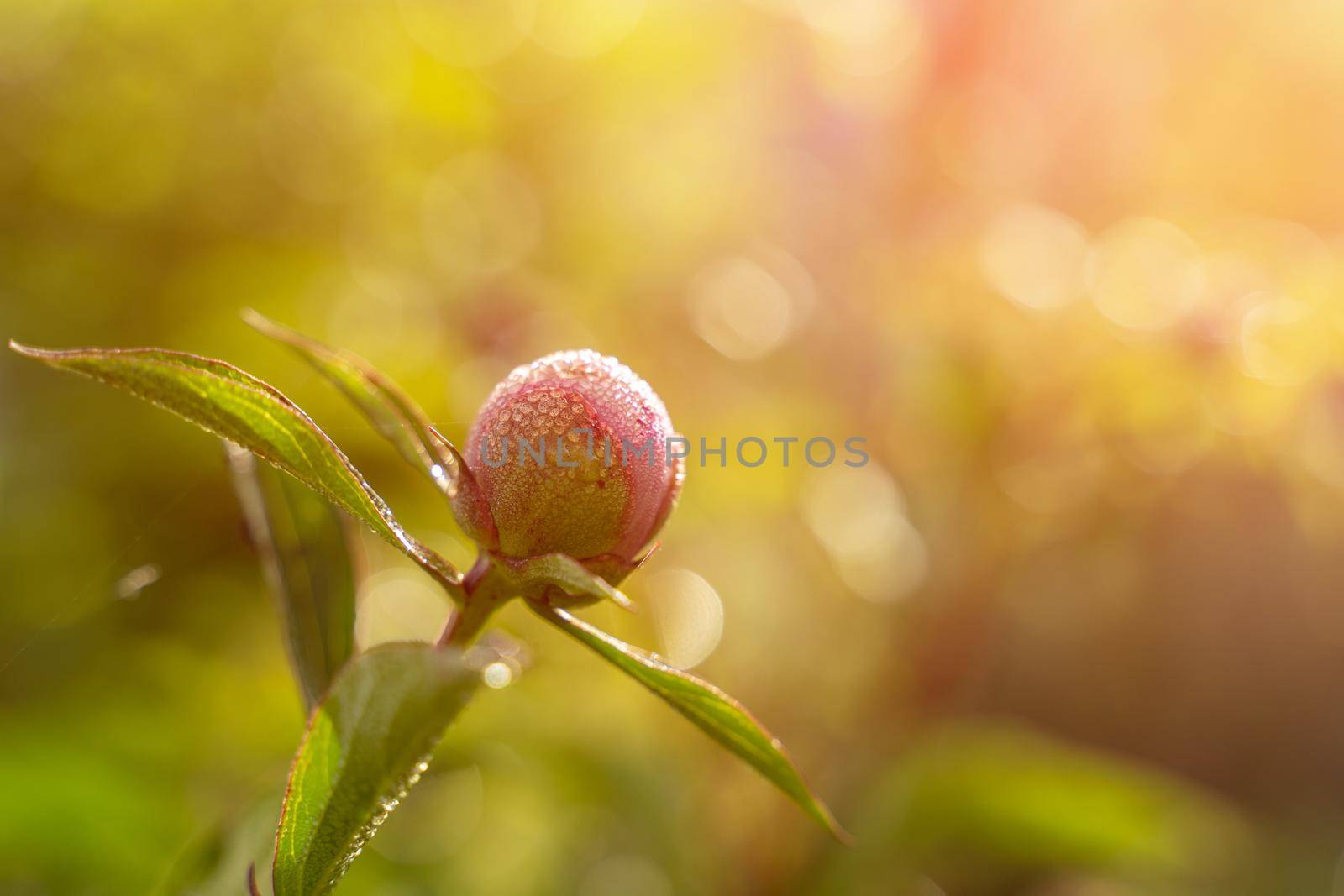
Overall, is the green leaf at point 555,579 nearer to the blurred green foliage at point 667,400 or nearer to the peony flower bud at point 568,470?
the peony flower bud at point 568,470

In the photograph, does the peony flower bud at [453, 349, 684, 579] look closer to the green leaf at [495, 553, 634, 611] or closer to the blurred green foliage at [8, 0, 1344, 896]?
the green leaf at [495, 553, 634, 611]

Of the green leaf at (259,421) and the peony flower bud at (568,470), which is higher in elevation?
the peony flower bud at (568,470)

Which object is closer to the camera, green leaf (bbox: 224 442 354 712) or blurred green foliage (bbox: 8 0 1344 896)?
green leaf (bbox: 224 442 354 712)

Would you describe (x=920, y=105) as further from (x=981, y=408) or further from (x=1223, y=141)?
(x=1223, y=141)

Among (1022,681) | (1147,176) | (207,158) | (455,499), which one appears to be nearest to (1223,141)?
(1147,176)

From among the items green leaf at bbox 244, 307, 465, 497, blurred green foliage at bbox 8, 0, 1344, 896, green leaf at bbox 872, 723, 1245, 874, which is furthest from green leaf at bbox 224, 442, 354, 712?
green leaf at bbox 872, 723, 1245, 874

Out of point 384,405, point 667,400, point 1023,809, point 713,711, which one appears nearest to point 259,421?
point 384,405

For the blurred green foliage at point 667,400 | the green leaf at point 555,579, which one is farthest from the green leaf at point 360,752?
the blurred green foliage at point 667,400
